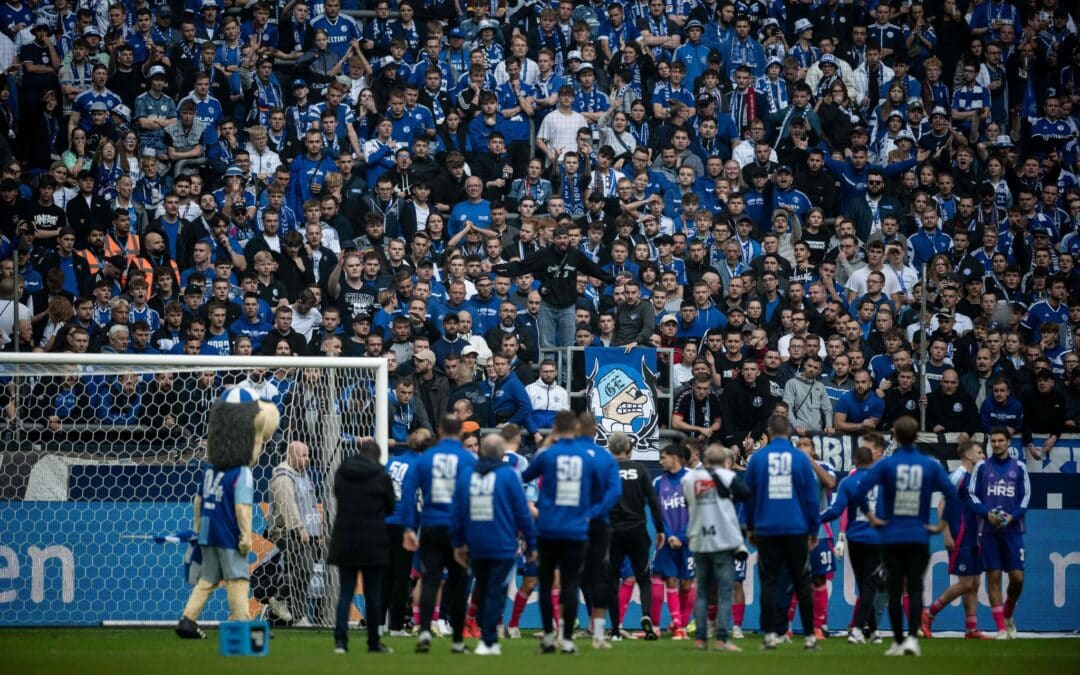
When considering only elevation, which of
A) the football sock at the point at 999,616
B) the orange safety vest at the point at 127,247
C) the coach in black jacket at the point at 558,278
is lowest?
the football sock at the point at 999,616

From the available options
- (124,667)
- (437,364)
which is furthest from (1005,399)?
(124,667)

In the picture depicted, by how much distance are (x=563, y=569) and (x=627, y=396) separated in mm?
5946

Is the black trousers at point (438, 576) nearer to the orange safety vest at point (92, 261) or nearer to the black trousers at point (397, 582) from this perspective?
the black trousers at point (397, 582)

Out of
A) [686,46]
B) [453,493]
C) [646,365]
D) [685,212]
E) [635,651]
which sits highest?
[686,46]

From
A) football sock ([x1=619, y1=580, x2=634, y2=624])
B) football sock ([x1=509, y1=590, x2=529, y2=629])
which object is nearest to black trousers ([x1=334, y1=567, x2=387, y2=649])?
football sock ([x1=509, y1=590, x2=529, y2=629])

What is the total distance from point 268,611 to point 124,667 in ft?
17.9

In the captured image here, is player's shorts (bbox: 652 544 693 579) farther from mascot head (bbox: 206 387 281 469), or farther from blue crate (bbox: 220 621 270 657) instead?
blue crate (bbox: 220 621 270 657)

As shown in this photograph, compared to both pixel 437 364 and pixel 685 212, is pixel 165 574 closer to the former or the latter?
pixel 437 364

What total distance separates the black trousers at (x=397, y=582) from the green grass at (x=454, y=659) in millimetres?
440

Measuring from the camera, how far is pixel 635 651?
15.6 metres

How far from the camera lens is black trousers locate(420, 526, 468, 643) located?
14.6 meters

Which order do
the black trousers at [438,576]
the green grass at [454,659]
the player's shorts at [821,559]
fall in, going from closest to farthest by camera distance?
the green grass at [454,659], the black trousers at [438,576], the player's shorts at [821,559]

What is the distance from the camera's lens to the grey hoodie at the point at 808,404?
21.6 meters

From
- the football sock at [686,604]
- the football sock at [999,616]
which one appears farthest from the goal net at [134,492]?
the football sock at [999,616]
